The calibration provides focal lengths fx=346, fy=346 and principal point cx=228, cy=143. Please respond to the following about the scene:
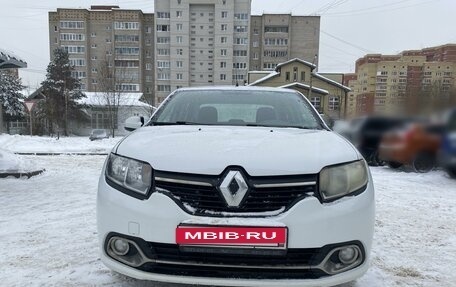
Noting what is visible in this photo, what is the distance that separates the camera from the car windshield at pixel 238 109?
2791 mm

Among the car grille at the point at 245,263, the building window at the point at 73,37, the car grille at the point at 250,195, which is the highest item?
the building window at the point at 73,37

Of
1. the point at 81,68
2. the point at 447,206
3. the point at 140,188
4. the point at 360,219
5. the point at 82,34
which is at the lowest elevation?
the point at 447,206

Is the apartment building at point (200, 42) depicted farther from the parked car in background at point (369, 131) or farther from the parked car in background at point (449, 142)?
the parked car in background at point (449, 142)

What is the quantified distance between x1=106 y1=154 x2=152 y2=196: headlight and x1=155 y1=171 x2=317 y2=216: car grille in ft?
0.58

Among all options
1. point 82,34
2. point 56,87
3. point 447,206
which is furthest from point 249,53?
point 447,206

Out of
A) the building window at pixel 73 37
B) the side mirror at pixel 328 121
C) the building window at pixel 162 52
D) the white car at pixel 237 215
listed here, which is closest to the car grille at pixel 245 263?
the white car at pixel 237 215

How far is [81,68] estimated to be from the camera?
62.3 metres

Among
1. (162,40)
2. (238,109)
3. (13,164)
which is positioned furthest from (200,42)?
(238,109)

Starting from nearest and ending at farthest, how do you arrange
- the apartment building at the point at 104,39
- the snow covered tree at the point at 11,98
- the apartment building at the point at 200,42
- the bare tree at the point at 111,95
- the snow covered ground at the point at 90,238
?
the snow covered ground at the point at 90,238 < the bare tree at the point at 111,95 < the snow covered tree at the point at 11,98 < the apartment building at the point at 200,42 < the apartment building at the point at 104,39

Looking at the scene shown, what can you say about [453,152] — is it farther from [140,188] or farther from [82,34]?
[82,34]

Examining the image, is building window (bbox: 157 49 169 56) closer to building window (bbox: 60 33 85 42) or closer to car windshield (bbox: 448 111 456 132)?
building window (bbox: 60 33 85 42)

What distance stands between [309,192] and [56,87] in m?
39.3

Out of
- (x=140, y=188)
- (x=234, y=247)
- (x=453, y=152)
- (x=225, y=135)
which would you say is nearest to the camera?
(x=453, y=152)

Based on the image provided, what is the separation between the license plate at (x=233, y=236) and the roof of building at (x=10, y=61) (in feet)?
22.3
